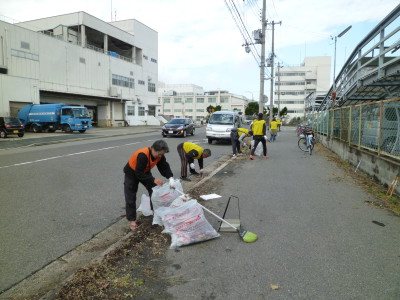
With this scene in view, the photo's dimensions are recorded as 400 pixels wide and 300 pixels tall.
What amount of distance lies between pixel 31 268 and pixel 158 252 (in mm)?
1359

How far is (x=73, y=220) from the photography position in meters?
4.44

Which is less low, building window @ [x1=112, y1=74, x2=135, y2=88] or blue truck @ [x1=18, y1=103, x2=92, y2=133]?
building window @ [x1=112, y1=74, x2=135, y2=88]

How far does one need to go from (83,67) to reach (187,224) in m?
36.0

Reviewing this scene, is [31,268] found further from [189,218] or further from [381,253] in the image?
[381,253]

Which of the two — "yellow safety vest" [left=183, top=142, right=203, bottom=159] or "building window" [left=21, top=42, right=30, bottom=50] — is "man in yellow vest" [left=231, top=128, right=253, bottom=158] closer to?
"yellow safety vest" [left=183, top=142, right=203, bottom=159]

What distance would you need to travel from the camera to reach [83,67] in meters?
34.9

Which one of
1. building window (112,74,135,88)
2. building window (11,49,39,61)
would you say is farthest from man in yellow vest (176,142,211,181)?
building window (112,74,135,88)

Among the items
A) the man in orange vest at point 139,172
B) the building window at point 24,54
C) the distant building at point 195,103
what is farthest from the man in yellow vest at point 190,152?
the distant building at point 195,103

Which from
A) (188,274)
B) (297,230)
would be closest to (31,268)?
(188,274)

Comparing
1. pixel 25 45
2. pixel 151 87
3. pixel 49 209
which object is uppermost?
pixel 25 45

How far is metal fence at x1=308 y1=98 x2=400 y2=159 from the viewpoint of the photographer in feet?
20.4

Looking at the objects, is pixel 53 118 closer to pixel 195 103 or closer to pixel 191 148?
pixel 191 148

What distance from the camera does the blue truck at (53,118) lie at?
24.9 m

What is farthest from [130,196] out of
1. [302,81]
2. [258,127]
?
[302,81]
